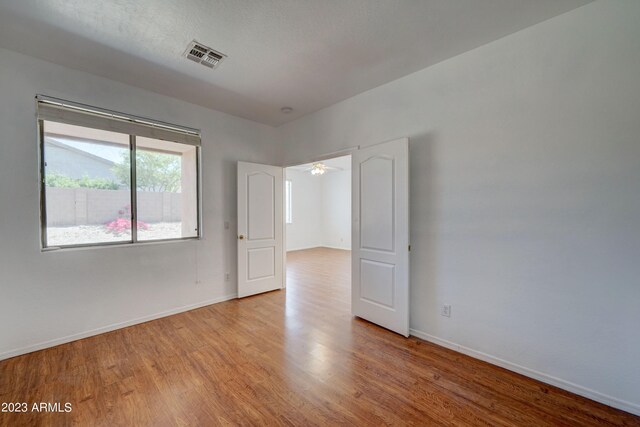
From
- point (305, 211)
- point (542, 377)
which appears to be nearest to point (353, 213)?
point (542, 377)

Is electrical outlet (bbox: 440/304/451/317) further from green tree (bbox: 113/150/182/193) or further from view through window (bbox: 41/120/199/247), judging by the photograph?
green tree (bbox: 113/150/182/193)

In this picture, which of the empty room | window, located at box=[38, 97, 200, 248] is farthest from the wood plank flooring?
window, located at box=[38, 97, 200, 248]

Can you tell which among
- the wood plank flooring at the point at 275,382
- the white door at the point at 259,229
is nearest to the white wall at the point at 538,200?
the wood plank flooring at the point at 275,382

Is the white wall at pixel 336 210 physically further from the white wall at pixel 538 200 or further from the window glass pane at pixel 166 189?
the white wall at pixel 538 200

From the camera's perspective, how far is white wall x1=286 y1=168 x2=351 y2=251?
29.7 feet

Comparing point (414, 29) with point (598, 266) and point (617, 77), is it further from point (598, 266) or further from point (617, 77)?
point (598, 266)

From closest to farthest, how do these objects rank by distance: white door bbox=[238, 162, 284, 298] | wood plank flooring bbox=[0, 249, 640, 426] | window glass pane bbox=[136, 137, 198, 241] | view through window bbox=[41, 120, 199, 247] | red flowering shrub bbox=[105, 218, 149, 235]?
1. wood plank flooring bbox=[0, 249, 640, 426]
2. view through window bbox=[41, 120, 199, 247]
3. red flowering shrub bbox=[105, 218, 149, 235]
4. window glass pane bbox=[136, 137, 198, 241]
5. white door bbox=[238, 162, 284, 298]

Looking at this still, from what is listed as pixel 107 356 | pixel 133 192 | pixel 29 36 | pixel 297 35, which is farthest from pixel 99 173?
pixel 297 35

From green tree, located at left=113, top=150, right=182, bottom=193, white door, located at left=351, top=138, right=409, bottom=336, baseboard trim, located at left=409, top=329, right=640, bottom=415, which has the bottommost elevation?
baseboard trim, located at left=409, top=329, right=640, bottom=415

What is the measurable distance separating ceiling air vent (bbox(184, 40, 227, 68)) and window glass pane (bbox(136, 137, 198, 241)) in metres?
1.37

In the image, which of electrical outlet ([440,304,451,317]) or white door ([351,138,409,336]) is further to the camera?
white door ([351,138,409,336])

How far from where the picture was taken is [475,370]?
7.08 feet

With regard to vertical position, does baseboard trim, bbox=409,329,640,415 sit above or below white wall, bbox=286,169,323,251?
below

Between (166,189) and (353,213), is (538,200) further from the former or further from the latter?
(166,189)
